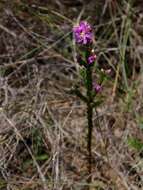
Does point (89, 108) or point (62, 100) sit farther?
point (62, 100)

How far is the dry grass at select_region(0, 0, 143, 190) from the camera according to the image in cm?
190

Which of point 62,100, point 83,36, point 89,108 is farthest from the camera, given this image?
point 62,100

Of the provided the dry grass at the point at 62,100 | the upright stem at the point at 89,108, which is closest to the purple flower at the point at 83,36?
the upright stem at the point at 89,108

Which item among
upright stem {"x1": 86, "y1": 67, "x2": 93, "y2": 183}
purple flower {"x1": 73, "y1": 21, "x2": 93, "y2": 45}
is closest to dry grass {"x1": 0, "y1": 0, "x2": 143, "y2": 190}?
upright stem {"x1": 86, "y1": 67, "x2": 93, "y2": 183}

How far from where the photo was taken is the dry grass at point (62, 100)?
1896mm

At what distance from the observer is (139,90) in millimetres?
2188

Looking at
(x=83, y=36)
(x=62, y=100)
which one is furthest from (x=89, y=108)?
(x=62, y=100)

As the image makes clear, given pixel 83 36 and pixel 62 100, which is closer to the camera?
pixel 83 36

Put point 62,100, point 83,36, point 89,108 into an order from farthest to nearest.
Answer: point 62,100 → point 89,108 → point 83,36

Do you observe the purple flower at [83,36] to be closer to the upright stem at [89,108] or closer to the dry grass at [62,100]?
the upright stem at [89,108]

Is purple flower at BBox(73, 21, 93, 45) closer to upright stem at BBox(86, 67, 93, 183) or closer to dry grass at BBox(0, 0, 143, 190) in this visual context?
upright stem at BBox(86, 67, 93, 183)

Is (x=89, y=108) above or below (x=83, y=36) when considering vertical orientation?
below

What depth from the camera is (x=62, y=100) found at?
2154mm

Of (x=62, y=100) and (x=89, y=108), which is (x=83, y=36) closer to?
(x=89, y=108)
